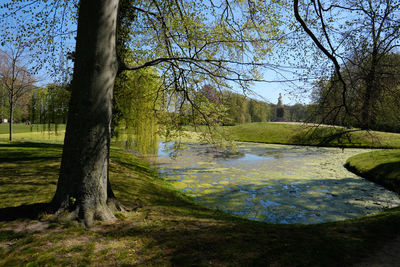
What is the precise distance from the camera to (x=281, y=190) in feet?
26.7

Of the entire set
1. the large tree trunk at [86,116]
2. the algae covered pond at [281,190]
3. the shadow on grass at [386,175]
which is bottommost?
the algae covered pond at [281,190]

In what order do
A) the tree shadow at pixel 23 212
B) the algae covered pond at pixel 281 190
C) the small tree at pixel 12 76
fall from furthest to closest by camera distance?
1. the small tree at pixel 12 76
2. the algae covered pond at pixel 281 190
3. the tree shadow at pixel 23 212

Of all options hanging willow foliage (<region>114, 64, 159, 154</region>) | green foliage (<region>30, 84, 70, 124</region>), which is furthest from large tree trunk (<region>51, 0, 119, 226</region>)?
green foliage (<region>30, 84, 70, 124</region>)

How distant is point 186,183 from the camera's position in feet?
29.2

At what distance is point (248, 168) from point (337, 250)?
890cm

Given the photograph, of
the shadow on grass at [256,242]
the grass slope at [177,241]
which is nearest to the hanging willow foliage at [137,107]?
the grass slope at [177,241]

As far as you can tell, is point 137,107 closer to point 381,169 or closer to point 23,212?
point 23,212

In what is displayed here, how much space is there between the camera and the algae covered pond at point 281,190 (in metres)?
6.18

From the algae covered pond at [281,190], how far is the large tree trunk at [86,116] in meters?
4.07

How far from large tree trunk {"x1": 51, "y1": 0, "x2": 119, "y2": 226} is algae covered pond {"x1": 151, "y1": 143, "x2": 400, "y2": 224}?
160 inches

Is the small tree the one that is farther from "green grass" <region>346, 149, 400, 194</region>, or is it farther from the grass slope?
"green grass" <region>346, 149, 400, 194</region>

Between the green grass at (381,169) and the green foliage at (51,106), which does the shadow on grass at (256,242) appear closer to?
the green grass at (381,169)

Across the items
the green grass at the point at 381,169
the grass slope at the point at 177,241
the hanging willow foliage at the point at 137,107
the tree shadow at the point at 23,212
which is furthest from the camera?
the hanging willow foliage at the point at 137,107

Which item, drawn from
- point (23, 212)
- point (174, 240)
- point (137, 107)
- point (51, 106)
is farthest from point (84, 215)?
point (51, 106)
